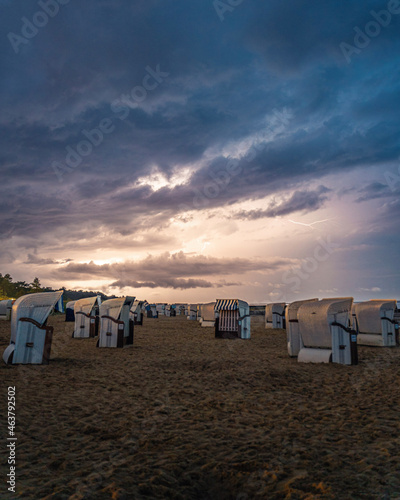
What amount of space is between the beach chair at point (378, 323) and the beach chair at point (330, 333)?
6.02 meters

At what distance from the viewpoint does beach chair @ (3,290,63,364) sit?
495 inches

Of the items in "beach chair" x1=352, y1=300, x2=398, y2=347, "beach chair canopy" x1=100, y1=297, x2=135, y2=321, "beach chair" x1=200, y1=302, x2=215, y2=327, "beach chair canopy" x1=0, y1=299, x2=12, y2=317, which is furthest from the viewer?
"beach chair canopy" x1=0, y1=299, x2=12, y2=317

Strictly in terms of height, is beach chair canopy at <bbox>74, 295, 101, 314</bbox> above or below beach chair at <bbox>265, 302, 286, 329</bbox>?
above

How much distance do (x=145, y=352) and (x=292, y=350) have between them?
663cm

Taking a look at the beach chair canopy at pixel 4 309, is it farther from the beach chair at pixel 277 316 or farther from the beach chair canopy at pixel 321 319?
the beach chair canopy at pixel 321 319

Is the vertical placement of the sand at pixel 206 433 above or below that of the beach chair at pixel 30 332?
below

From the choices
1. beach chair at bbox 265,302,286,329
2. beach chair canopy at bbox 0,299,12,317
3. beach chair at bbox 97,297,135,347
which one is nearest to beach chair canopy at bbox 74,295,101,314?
beach chair at bbox 97,297,135,347

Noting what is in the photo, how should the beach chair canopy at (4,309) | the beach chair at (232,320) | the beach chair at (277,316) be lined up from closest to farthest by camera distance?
the beach chair at (232,320) < the beach chair at (277,316) < the beach chair canopy at (4,309)

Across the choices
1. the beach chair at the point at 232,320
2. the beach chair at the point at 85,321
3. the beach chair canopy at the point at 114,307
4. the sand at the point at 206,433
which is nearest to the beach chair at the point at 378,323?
the sand at the point at 206,433

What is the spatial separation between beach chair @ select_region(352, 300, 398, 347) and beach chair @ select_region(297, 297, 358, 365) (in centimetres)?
602

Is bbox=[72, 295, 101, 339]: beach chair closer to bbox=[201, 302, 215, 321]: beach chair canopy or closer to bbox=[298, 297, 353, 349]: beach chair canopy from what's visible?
bbox=[298, 297, 353, 349]: beach chair canopy

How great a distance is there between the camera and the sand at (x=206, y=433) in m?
4.45

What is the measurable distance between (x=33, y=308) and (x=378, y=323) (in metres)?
16.0

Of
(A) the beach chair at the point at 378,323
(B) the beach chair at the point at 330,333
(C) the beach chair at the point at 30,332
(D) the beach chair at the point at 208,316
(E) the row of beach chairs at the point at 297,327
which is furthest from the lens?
(D) the beach chair at the point at 208,316
